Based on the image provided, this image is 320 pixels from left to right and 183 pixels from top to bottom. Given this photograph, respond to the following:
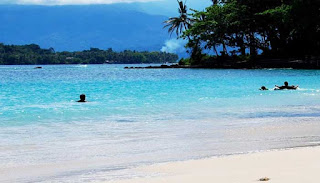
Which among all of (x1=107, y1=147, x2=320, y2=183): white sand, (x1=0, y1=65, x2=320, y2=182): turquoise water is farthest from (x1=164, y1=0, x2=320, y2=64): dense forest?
(x1=107, y1=147, x2=320, y2=183): white sand

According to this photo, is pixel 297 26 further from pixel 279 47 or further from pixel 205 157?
pixel 205 157

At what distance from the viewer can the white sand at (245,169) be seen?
8.03 meters

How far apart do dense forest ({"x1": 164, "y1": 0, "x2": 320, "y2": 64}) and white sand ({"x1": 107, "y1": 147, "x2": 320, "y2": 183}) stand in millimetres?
53947

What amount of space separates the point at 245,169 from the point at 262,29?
67533mm

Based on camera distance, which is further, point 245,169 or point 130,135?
point 130,135

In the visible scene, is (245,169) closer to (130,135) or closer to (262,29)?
(130,135)

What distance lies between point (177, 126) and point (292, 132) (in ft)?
11.9

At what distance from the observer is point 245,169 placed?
8844mm

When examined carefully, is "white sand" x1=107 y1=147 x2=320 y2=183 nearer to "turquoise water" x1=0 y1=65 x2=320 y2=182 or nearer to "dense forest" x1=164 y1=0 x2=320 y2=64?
"turquoise water" x1=0 y1=65 x2=320 y2=182

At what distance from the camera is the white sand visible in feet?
26.3

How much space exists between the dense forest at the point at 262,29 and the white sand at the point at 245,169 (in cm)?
5395

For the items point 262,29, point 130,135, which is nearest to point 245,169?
point 130,135

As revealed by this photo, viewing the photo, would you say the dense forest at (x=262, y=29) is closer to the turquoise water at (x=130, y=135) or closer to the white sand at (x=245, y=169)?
the turquoise water at (x=130, y=135)

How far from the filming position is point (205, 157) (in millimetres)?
10508
